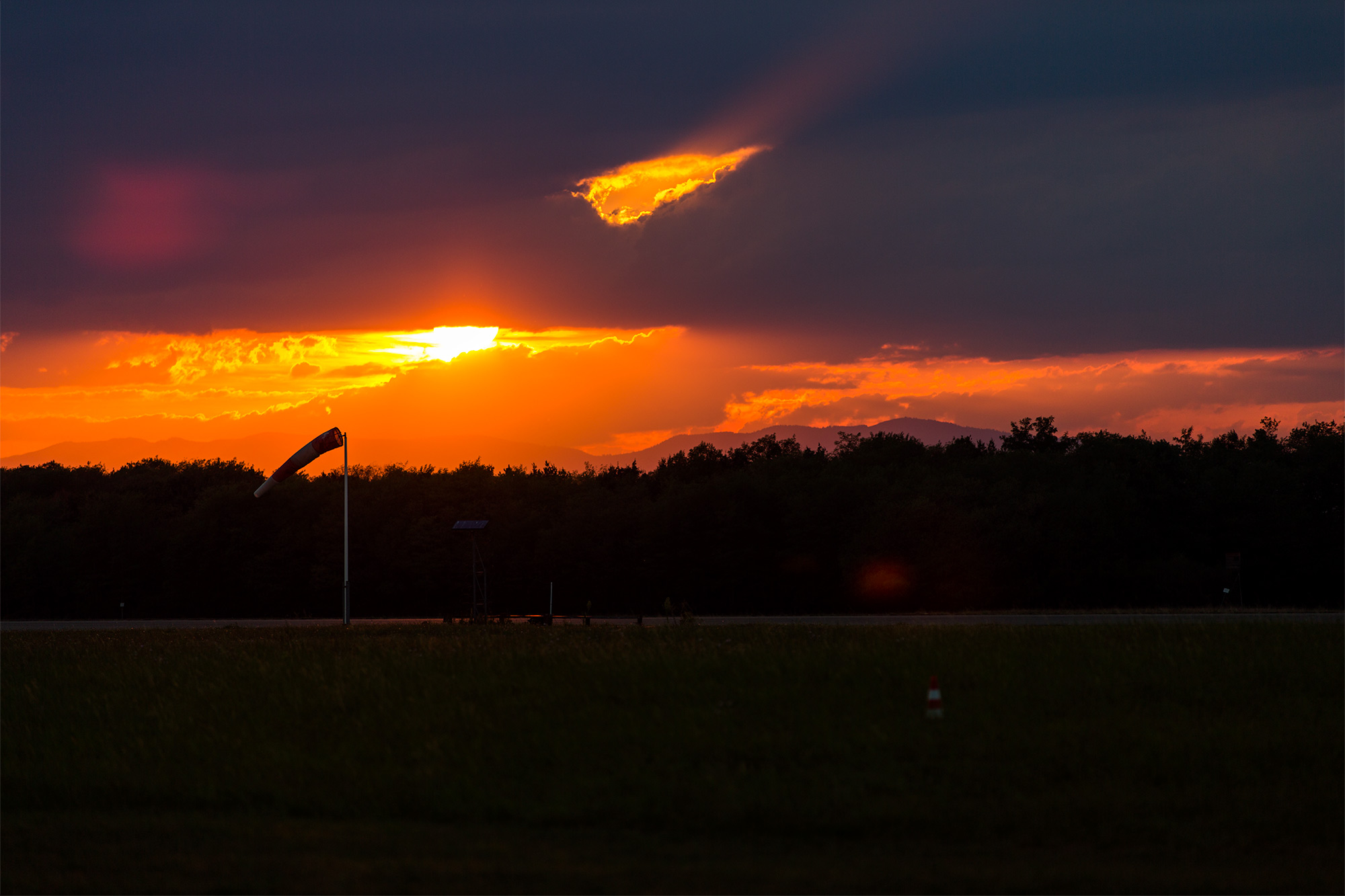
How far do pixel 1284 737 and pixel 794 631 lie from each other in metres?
12.7

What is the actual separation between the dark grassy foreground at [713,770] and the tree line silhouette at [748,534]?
41361mm

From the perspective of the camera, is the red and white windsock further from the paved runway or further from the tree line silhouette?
the tree line silhouette

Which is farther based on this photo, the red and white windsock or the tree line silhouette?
the tree line silhouette

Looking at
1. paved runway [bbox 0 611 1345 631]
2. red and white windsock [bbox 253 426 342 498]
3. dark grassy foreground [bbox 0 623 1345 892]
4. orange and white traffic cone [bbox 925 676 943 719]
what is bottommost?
paved runway [bbox 0 611 1345 631]

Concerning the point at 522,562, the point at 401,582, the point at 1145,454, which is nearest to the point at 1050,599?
the point at 1145,454

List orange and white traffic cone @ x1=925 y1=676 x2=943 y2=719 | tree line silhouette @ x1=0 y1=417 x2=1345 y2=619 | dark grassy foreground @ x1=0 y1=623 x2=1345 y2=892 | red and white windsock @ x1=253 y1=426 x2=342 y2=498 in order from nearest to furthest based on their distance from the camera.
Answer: dark grassy foreground @ x1=0 y1=623 x2=1345 y2=892, orange and white traffic cone @ x1=925 y1=676 x2=943 y2=719, red and white windsock @ x1=253 y1=426 x2=342 y2=498, tree line silhouette @ x1=0 y1=417 x2=1345 y2=619

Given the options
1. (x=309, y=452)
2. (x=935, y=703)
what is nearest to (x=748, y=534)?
(x=309, y=452)

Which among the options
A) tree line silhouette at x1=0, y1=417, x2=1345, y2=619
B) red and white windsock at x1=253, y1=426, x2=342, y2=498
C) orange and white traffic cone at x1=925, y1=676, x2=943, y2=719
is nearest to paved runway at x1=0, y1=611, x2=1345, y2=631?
red and white windsock at x1=253, y1=426, x2=342, y2=498

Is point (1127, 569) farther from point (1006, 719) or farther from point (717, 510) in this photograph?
point (1006, 719)

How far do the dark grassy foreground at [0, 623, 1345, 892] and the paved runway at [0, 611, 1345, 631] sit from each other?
1049 centimetres

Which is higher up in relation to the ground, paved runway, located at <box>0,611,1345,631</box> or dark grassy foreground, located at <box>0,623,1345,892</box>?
dark grassy foreground, located at <box>0,623,1345,892</box>

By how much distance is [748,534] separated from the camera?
77.9 m

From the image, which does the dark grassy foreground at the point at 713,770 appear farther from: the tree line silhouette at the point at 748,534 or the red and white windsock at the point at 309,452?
the tree line silhouette at the point at 748,534

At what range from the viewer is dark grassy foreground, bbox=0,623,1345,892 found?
11.8 metres
